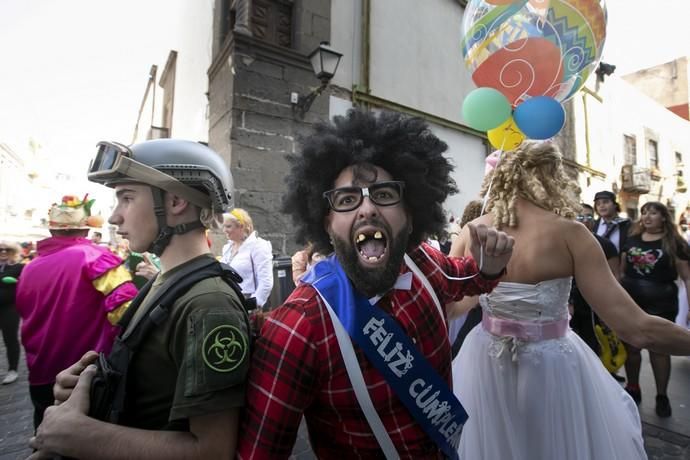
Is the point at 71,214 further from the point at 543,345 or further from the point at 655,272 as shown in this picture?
the point at 655,272

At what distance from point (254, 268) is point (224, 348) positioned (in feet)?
11.8

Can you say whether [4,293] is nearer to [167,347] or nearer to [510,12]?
[167,347]

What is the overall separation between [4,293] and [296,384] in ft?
17.7

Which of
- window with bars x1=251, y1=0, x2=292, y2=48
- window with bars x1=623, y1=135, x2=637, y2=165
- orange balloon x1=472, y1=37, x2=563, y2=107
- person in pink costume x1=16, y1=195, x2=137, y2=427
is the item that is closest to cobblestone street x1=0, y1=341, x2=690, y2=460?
person in pink costume x1=16, y1=195, x2=137, y2=427

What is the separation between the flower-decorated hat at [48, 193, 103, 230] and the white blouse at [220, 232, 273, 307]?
178cm

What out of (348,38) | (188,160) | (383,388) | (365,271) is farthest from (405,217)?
(348,38)

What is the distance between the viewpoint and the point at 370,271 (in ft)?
4.09

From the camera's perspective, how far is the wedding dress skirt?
71.8 inches

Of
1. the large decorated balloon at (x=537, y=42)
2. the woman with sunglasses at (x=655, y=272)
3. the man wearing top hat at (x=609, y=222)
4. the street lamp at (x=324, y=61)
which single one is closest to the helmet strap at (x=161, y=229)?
the large decorated balloon at (x=537, y=42)

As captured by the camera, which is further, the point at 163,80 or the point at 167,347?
the point at 163,80

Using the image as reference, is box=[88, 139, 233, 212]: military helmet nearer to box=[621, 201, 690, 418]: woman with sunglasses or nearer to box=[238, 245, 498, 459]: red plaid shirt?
box=[238, 245, 498, 459]: red plaid shirt

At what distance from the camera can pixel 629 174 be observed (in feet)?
51.7

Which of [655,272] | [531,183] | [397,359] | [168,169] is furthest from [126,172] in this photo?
[655,272]

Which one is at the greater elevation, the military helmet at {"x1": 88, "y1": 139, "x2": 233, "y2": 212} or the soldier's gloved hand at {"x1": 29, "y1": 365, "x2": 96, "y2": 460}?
the military helmet at {"x1": 88, "y1": 139, "x2": 233, "y2": 212}
